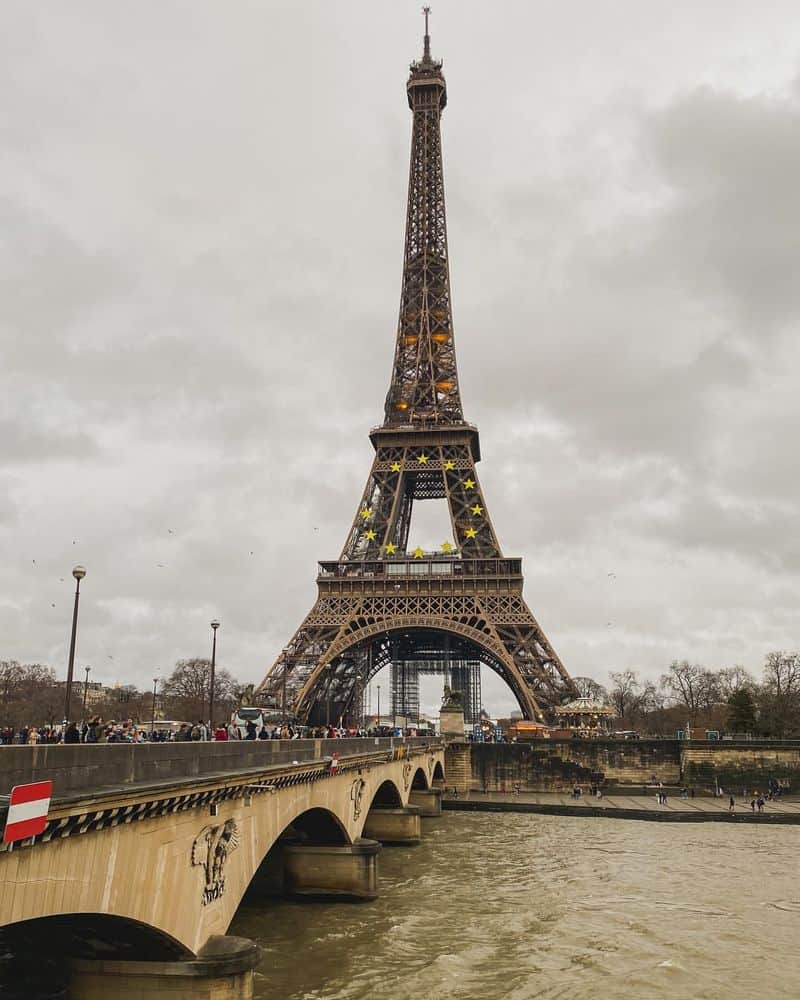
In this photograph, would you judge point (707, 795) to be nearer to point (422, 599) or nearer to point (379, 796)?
point (422, 599)

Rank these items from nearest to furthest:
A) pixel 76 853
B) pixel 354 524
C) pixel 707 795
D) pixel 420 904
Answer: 1. pixel 76 853
2. pixel 420 904
3. pixel 707 795
4. pixel 354 524

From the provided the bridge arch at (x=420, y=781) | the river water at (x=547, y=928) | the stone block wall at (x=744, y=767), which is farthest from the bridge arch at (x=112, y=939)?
the stone block wall at (x=744, y=767)

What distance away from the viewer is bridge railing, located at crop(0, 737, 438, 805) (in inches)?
396

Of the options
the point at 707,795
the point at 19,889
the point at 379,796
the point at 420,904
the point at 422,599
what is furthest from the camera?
the point at 422,599

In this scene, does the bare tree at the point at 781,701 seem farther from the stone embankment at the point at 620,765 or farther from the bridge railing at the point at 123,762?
the bridge railing at the point at 123,762

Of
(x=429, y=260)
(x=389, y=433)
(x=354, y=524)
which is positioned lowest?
(x=354, y=524)

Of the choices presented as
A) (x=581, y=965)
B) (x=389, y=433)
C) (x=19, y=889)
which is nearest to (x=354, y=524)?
(x=389, y=433)

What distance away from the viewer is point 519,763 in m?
62.6

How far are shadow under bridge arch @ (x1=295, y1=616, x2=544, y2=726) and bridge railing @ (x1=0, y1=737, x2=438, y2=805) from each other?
45.2 metres

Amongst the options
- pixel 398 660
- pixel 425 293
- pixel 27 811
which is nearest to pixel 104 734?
pixel 27 811

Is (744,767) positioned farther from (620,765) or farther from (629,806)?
(629,806)

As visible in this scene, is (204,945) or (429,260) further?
(429,260)

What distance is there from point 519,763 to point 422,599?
14.5m

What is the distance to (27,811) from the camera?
9.07 m
